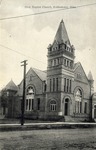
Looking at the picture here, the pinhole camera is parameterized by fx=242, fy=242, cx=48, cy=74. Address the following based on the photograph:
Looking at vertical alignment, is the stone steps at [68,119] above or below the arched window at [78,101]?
below

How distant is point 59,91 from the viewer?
2262 cm

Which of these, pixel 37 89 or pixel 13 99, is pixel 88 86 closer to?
pixel 37 89

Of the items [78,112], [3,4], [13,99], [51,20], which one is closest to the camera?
[3,4]

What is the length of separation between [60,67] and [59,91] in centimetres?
225

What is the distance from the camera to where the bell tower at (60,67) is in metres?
22.6

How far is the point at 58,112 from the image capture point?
2241cm

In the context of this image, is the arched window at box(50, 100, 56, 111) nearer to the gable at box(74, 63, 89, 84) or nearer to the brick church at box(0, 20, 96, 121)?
the brick church at box(0, 20, 96, 121)

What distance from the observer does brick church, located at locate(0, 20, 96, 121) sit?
22.7 meters

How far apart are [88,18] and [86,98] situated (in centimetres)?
1871

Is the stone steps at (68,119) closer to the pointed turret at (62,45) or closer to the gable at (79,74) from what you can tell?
the gable at (79,74)

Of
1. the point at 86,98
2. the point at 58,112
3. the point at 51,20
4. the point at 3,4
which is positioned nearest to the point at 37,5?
the point at 3,4

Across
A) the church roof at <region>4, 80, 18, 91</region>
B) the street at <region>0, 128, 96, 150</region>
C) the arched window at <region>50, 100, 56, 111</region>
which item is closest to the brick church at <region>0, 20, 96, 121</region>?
the arched window at <region>50, 100, 56, 111</region>

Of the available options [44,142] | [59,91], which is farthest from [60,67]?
[44,142]

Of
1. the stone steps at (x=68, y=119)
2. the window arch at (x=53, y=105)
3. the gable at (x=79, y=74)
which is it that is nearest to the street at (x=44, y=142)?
the stone steps at (x=68, y=119)
